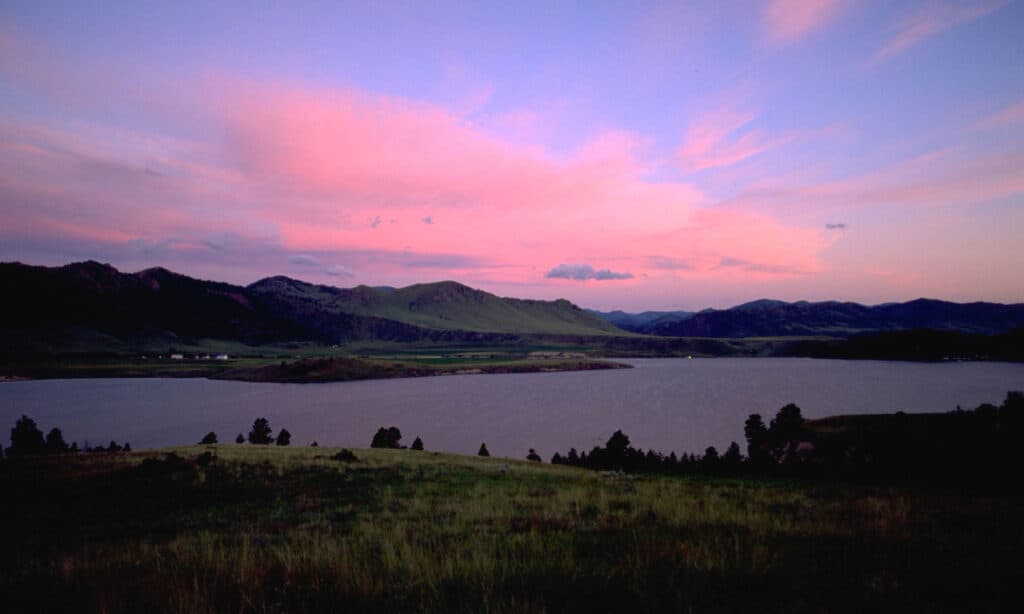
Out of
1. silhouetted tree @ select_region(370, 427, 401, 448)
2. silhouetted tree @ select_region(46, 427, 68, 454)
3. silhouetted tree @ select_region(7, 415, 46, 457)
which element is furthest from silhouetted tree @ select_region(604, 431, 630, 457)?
silhouetted tree @ select_region(7, 415, 46, 457)

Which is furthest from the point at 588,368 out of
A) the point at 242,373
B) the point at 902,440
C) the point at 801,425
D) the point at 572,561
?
the point at 572,561

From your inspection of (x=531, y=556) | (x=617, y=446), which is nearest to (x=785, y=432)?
(x=617, y=446)

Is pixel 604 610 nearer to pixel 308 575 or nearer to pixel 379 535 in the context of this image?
pixel 308 575

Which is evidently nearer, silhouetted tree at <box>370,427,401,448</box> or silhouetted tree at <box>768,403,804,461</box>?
silhouetted tree at <box>768,403,804,461</box>

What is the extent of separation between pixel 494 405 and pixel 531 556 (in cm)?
9864

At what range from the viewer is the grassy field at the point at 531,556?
189 inches

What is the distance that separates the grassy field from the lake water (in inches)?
1999

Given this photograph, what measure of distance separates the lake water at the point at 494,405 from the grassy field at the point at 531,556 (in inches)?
1999

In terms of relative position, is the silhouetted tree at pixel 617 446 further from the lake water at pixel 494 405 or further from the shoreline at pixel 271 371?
the shoreline at pixel 271 371

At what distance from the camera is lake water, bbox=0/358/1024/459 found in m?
73.8

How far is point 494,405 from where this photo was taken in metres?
103

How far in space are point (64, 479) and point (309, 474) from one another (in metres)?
7.67

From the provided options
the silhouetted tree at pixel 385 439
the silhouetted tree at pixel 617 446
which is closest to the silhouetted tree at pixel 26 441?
the silhouetted tree at pixel 385 439

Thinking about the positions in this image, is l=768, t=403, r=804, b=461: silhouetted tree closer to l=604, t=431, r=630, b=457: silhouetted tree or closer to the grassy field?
l=604, t=431, r=630, b=457: silhouetted tree
